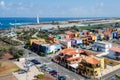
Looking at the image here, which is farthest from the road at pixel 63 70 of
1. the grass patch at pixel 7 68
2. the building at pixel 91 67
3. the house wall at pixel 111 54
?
the house wall at pixel 111 54

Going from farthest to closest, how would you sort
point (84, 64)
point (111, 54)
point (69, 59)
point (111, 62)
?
point (111, 54)
point (111, 62)
point (69, 59)
point (84, 64)

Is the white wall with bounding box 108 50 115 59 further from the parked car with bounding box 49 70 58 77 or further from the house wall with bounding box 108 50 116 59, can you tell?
the parked car with bounding box 49 70 58 77

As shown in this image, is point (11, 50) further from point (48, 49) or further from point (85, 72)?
point (85, 72)

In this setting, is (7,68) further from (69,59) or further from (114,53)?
(114,53)

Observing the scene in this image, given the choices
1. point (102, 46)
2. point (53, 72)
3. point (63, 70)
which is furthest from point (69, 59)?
point (102, 46)

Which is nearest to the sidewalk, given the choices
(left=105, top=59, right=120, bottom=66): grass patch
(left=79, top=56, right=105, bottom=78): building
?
(left=79, top=56, right=105, bottom=78): building

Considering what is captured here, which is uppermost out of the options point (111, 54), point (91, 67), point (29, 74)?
point (91, 67)

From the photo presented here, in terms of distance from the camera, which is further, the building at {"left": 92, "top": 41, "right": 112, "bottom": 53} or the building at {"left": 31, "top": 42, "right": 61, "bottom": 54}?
the building at {"left": 31, "top": 42, "right": 61, "bottom": 54}

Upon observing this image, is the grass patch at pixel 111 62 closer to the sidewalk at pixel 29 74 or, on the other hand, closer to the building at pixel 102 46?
the building at pixel 102 46
